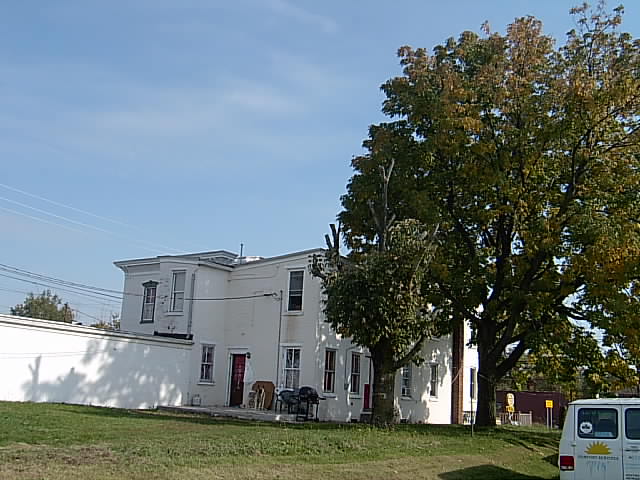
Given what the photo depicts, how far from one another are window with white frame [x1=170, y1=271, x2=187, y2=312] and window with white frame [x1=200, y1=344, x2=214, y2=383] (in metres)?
2.11

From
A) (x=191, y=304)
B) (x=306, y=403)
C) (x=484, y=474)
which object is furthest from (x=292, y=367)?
(x=484, y=474)

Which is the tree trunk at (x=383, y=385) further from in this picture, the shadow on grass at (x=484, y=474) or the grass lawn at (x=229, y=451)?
the shadow on grass at (x=484, y=474)

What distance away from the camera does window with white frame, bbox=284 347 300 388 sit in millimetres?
29469

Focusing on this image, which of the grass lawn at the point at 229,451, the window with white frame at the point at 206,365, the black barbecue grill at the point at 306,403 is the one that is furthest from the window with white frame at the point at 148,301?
the grass lawn at the point at 229,451

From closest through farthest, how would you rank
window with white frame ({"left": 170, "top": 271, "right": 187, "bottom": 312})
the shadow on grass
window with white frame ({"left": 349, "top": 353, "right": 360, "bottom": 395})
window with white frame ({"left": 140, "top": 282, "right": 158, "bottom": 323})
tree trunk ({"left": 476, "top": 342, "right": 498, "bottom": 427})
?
the shadow on grass < tree trunk ({"left": 476, "top": 342, "right": 498, "bottom": 427}) < window with white frame ({"left": 349, "top": 353, "right": 360, "bottom": 395}) < window with white frame ({"left": 170, "top": 271, "right": 187, "bottom": 312}) < window with white frame ({"left": 140, "top": 282, "right": 158, "bottom": 323})

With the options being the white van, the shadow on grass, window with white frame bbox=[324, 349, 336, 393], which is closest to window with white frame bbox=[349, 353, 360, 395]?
window with white frame bbox=[324, 349, 336, 393]

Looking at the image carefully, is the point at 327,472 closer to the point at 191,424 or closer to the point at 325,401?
the point at 191,424

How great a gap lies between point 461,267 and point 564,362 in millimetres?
5043

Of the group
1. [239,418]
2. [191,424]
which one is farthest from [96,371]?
[191,424]

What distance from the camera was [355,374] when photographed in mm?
30750

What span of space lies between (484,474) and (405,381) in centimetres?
1844

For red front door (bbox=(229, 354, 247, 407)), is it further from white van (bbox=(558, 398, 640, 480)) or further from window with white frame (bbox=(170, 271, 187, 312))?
white van (bbox=(558, 398, 640, 480))

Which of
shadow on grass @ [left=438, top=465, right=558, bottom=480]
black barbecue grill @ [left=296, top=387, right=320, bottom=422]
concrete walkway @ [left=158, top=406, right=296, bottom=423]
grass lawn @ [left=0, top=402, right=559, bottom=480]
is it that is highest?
black barbecue grill @ [left=296, top=387, right=320, bottom=422]

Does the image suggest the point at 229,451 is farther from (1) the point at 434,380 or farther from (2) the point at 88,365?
(1) the point at 434,380
